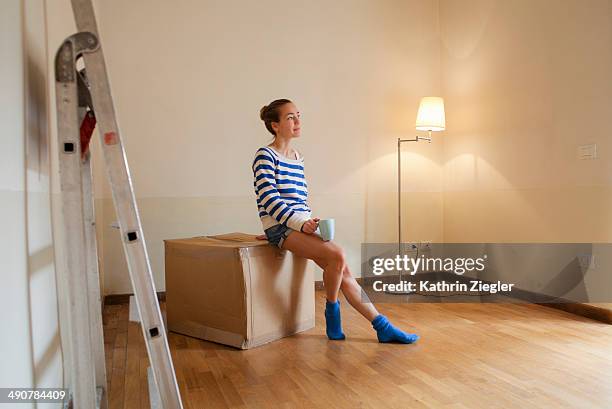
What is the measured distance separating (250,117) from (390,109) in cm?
109

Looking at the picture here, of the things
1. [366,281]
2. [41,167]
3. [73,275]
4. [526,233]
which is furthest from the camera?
[366,281]

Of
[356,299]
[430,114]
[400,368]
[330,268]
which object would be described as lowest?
[400,368]

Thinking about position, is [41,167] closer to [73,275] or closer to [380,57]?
[73,275]

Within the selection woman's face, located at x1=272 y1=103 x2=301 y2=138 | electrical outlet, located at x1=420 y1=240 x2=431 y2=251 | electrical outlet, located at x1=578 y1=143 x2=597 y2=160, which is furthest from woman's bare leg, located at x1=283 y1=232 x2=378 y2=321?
electrical outlet, located at x1=420 y1=240 x2=431 y2=251

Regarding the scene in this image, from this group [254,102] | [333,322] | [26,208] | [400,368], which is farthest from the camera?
[254,102]

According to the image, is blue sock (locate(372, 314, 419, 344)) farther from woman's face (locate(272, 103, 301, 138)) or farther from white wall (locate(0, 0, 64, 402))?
white wall (locate(0, 0, 64, 402))

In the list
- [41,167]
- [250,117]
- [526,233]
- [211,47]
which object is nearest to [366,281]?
[526,233]

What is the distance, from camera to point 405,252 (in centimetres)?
430

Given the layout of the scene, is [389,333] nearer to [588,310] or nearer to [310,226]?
[310,226]

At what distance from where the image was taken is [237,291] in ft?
8.35

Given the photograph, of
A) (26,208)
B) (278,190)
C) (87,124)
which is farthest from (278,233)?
(26,208)

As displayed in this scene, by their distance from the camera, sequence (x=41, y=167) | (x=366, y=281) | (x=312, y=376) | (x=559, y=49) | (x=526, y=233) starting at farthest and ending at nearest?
1. (x=366, y=281)
2. (x=526, y=233)
3. (x=559, y=49)
4. (x=312, y=376)
5. (x=41, y=167)

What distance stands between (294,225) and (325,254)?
0.65 ft

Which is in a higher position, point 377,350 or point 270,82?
point 270,82
